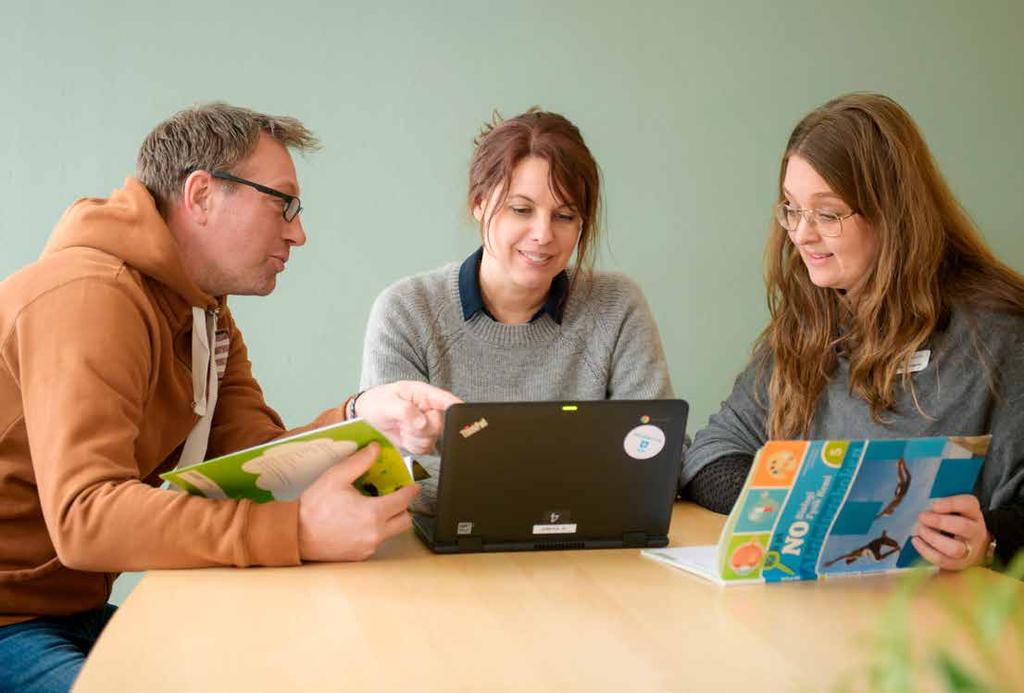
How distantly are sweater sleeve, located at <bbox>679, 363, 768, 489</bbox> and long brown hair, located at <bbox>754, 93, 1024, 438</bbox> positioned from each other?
0.27 feet

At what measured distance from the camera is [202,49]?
3.06m

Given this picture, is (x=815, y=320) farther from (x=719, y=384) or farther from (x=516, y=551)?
(x=719, y=384)

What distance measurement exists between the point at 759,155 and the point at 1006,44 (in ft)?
2.74

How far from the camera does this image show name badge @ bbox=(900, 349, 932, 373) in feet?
6.66

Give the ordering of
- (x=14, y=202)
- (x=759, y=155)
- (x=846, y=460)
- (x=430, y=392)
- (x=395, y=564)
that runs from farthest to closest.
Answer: (x=759, y=155)
(x=14, y=202)
(x=430, y=392)
(x=395, y=564)
(x=846, y=460)

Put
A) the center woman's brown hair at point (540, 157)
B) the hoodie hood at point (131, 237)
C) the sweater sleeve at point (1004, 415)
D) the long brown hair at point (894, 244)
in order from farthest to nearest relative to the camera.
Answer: the center woman's brown hair at point (540, 157) → the long brown hair at point (894, 244) → the sweater sleeve at point (1004, 415) → the hoodie hood at point (131, 237)

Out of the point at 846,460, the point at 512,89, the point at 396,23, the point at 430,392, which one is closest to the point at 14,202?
the point at 396,23

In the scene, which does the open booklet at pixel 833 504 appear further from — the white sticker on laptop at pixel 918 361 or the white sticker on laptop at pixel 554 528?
the white sticker on laptop at pixel 918 361

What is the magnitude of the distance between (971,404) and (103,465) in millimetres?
1406

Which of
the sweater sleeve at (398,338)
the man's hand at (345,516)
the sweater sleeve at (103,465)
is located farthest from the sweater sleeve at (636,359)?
the sweater sleeve at (103,465)

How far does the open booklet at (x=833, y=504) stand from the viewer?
148 centimetres

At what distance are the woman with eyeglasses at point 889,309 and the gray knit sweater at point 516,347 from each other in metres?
0.24

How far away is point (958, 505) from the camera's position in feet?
5.26

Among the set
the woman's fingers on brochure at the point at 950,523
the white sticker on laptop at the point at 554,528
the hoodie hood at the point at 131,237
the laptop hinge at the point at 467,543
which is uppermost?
the hoodie hood at the point at 131,237
